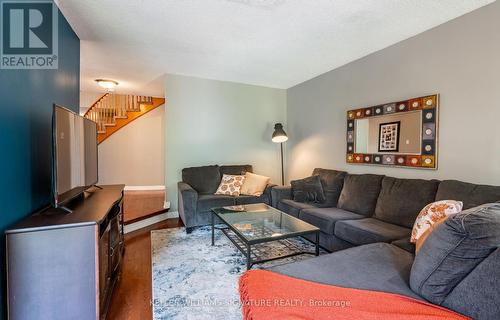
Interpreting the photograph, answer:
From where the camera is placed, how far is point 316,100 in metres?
4.10

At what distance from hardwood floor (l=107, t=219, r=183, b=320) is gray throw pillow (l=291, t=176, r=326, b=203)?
1.98 m

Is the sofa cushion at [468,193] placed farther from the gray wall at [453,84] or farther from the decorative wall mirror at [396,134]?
the decorative wall mirror at [396,134]

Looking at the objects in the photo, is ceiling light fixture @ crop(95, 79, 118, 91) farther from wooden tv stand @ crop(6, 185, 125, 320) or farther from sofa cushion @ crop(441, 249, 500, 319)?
sofa cushion @ crop(441, 249, 500, 319)

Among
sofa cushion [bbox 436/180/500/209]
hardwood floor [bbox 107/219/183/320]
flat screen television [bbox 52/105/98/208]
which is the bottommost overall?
hardwood floor [bbox 107/219/183/320]

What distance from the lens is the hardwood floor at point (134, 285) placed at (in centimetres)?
180

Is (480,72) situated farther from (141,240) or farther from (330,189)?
(141,240)

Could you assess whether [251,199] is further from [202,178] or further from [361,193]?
[361,193]

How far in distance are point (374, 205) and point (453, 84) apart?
1.39m

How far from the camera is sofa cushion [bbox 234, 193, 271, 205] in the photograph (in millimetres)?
3604

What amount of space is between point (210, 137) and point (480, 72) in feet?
11.5

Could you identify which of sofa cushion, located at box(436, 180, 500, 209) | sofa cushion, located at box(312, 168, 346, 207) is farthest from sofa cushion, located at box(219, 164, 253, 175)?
sofa cushion, located at box(436, 180, 500, 209)

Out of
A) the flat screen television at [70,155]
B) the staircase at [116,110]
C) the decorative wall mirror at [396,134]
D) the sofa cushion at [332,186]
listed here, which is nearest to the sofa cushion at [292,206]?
the sofa cushion at [332,186]

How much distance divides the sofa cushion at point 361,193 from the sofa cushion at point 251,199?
1072 mm

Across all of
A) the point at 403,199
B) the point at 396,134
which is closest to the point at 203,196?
the point at 403,199
